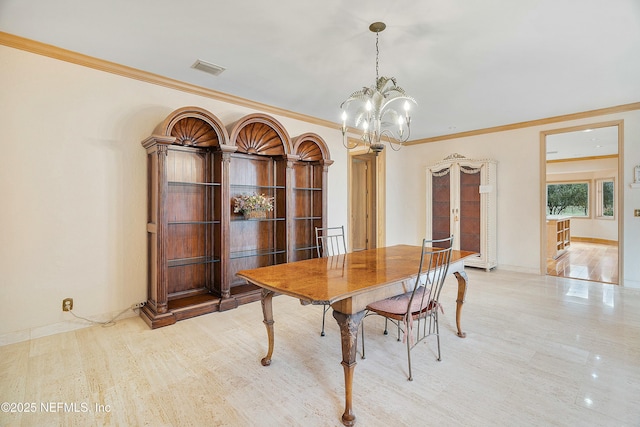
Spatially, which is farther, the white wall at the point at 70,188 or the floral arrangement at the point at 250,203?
the floral arrangement at the point at 250,203

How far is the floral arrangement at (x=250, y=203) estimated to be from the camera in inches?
147

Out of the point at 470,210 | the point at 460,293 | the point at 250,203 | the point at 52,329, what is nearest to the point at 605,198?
the point at 470,210

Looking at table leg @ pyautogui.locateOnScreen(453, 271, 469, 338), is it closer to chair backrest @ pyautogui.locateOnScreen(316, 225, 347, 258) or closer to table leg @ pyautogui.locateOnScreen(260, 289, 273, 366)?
chair backrest @ pyautogui.locateOnScreen(316, 225, 347, 258)

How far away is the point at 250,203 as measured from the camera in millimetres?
3729

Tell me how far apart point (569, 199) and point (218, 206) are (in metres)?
10.8

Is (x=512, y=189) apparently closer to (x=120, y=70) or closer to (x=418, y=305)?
(x=418, y=305)

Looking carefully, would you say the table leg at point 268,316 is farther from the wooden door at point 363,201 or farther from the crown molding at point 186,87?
the wooden door at point 363,201

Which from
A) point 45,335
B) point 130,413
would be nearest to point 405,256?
point 130,413

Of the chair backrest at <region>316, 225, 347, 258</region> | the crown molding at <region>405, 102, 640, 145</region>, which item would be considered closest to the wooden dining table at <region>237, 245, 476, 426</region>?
the chair backrest at <region>316, 225, 347, 258</region>

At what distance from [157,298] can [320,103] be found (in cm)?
308

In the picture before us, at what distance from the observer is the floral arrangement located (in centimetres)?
372

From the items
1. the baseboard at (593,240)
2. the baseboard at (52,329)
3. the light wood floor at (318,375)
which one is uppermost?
the baseboard at (593,240)

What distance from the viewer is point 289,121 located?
15.1 ft

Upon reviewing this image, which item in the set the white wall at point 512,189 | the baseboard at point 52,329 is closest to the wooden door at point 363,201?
the white wall at point 512,189
